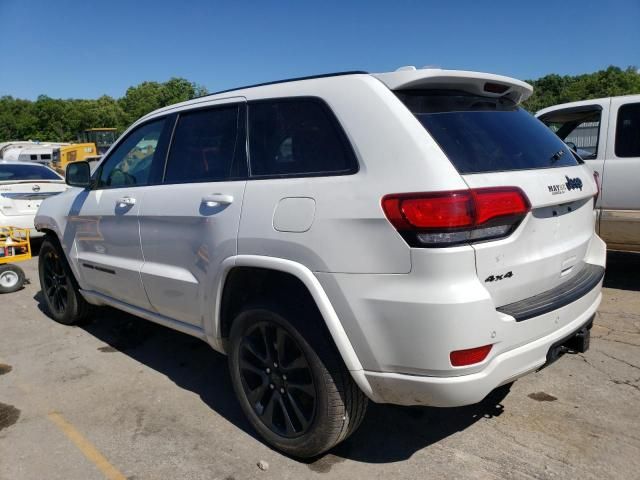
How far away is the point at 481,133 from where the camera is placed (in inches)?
98.8

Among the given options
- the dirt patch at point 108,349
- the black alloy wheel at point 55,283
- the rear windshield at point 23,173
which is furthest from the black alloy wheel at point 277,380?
the rear windshield at point 23,173

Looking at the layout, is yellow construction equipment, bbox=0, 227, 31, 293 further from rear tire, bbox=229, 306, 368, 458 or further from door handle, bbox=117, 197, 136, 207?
rear tire, bbox=229, 306, 368, 458

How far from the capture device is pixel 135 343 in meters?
4.63

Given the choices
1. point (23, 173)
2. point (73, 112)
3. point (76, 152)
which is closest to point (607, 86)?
point (76, 152)

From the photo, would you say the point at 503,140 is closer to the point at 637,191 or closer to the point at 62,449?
the point at 62,449

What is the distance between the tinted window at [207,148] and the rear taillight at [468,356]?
150 cm

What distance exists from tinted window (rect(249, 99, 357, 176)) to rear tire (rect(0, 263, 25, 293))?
4.96m

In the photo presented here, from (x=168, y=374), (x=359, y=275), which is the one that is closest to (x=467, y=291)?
(x=359, y=275)

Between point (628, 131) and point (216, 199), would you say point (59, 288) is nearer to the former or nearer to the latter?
point (216, 199)

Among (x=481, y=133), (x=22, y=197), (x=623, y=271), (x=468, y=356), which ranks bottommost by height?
(x=623, y=271)

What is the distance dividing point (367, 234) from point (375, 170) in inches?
11.2

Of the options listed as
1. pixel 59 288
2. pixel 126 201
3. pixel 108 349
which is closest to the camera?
pixel 126 201

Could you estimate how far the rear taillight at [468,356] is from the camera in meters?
2.13

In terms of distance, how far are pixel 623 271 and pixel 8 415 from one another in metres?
6.48
